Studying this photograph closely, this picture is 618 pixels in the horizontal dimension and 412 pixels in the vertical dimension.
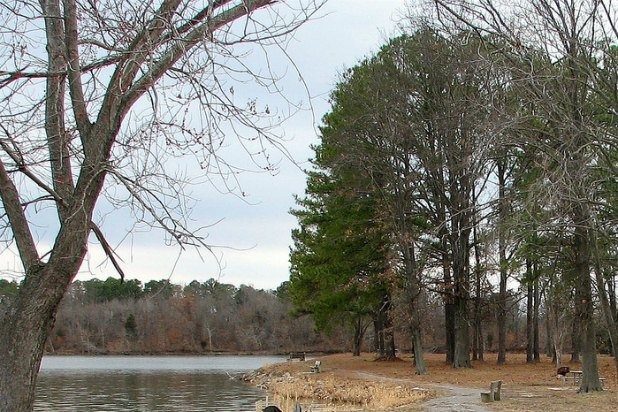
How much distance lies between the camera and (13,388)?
181 inches

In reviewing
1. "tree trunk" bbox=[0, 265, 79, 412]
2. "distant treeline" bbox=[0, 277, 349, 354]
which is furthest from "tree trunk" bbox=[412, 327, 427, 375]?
"distant treeline" bbox=[0, 277, 349, 354]

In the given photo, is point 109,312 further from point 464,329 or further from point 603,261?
point 603,261

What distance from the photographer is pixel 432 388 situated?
77.2 feet

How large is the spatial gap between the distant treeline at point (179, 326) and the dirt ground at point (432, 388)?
165 feet

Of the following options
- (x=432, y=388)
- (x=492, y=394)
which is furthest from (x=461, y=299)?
(x=492, y=394)

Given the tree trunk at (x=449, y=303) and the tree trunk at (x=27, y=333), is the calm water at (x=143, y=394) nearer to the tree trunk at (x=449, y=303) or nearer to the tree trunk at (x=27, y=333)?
the tree trunk at (x=449, y=303)

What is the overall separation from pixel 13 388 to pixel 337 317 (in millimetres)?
35881

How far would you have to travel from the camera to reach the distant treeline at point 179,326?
88.4m

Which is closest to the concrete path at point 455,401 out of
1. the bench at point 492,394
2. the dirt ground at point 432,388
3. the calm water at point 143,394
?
the dirt ground at point 432,388

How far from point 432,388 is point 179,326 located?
7528cm

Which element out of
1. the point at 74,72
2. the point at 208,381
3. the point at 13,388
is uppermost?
the point at 74,72

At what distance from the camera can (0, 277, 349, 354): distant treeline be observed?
8838cm

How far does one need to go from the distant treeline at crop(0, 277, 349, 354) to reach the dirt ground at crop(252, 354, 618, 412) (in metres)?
50.4

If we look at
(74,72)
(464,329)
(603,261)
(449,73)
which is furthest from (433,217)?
(74,72)
